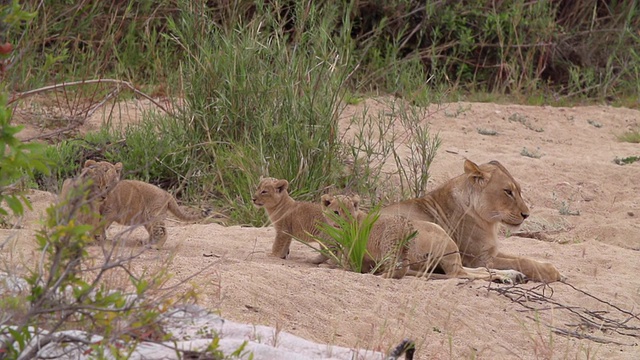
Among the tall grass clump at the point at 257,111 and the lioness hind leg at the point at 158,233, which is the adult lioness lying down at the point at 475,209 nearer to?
the tall grass clump at the point at 257,111

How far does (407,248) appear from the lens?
265 inches

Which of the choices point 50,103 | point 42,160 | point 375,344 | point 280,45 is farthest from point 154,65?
point 42,160

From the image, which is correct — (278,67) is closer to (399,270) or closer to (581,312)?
(399,270)

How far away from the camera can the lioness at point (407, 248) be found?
6652 mm

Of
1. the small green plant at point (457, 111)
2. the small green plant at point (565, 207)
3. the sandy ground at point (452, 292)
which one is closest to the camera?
the sandy ground at point (452, 292)

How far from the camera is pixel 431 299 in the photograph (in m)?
6.03

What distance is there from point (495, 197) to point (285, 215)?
146 centimetres

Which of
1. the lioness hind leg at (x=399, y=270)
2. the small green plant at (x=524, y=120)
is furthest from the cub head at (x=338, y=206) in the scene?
the small green plant at (x=524, y=120)

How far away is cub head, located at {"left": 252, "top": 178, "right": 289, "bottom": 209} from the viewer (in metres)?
7.52

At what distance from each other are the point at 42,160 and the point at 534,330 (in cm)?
308

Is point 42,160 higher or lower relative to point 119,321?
higher

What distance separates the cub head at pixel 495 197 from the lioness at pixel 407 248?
0.62 m

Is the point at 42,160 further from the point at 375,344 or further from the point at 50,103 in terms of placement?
the point at 50,103

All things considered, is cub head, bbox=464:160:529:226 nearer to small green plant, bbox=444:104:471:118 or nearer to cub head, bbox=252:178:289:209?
cub head, bbox=252:178:289:209
